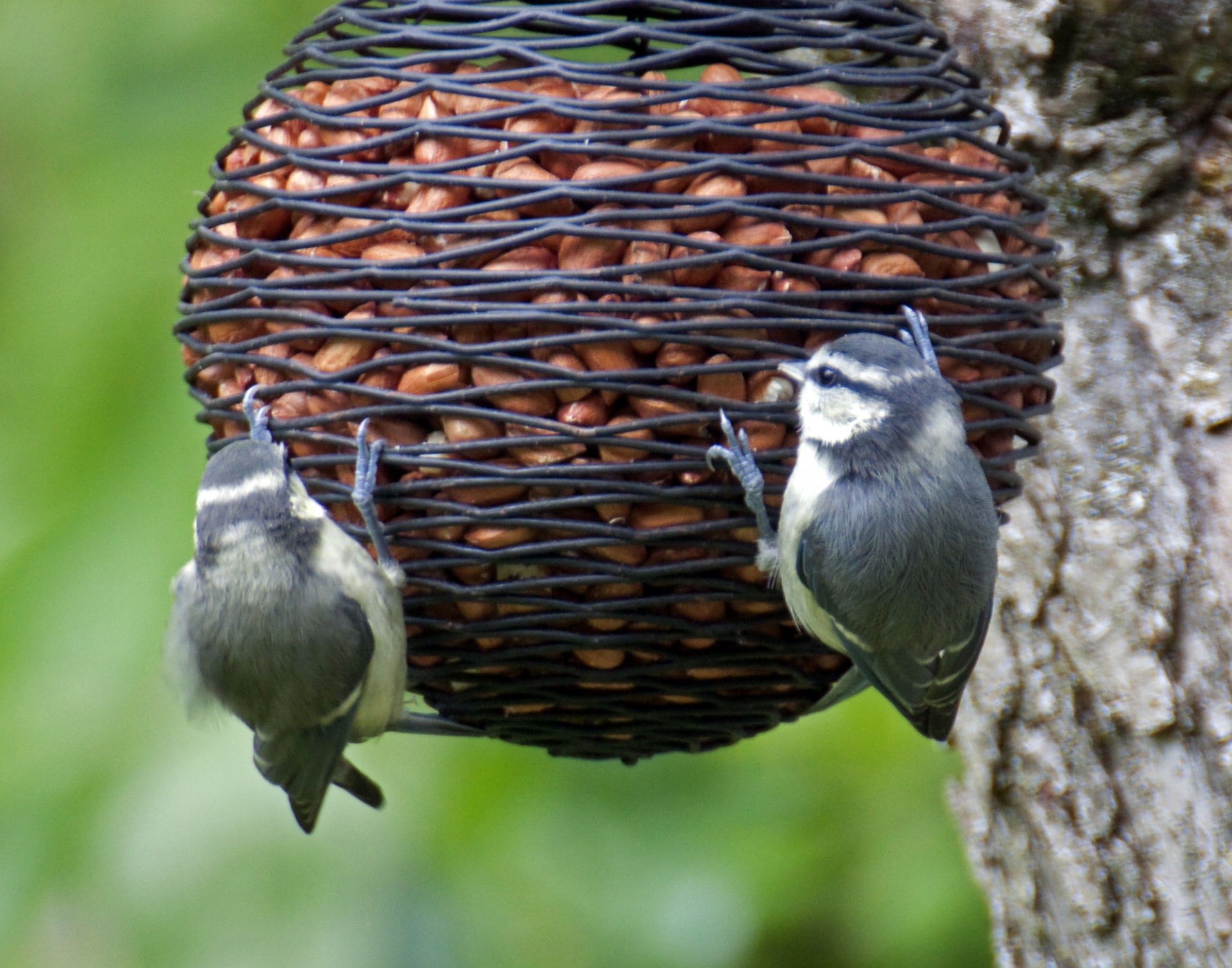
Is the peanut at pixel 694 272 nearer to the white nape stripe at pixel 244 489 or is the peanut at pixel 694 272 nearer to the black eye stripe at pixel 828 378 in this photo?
the black eye stripe at pixel 828 378

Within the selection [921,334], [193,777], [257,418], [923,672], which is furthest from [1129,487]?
[193,777]

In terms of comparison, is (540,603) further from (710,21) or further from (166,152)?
(166,152)

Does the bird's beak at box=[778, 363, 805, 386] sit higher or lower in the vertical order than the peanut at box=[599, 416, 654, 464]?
higher

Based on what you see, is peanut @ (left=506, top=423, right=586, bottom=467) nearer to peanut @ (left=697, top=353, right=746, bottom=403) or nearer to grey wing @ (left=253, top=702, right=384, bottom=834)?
peanut @ (left=697, top=353, right=746, bottom=403)

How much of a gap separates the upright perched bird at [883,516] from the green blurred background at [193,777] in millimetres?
764

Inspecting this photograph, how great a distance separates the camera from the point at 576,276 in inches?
37.2

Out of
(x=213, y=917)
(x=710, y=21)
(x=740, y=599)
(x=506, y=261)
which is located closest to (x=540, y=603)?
(x=740, y=599)

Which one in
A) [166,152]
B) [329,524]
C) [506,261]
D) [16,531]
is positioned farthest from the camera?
[166,152]

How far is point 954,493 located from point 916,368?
120mm

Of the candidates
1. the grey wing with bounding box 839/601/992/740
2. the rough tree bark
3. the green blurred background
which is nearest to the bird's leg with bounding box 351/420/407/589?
the grey wing with bounding box 839/601/992/740

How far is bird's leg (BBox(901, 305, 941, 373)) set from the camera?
989mm

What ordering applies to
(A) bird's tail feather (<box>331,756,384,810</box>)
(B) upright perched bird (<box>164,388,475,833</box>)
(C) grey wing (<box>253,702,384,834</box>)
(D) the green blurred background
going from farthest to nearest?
(D) the green blurred background, (A) bird's tail feather (<box>331,756,384,810</box>), (C) grey wing (<box>253,702,384,834</box>), (B) upright perched bird (<box>164,388,475,833</box>)

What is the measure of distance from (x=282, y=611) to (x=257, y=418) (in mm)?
188

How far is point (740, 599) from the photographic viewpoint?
3.40 ft
